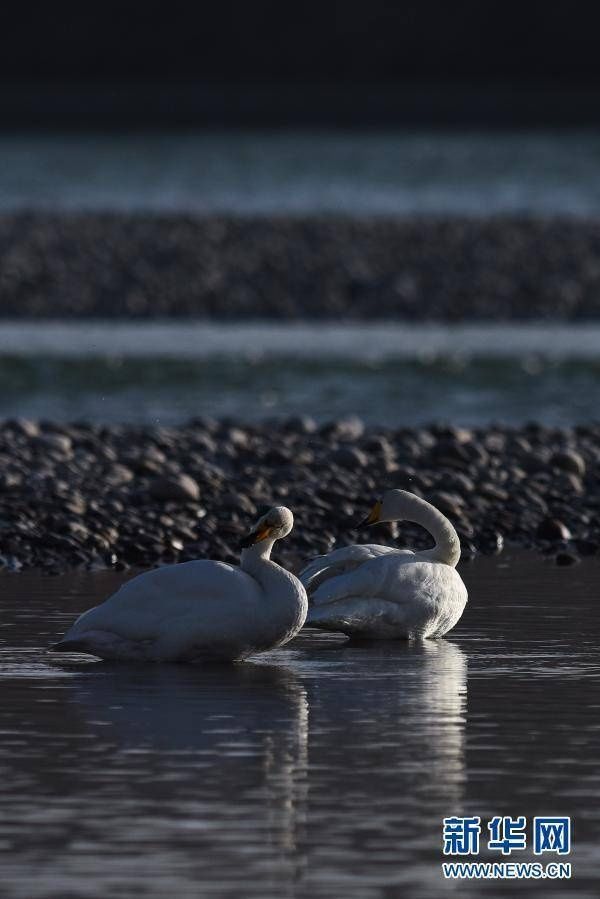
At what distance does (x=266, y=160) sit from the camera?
405 ft

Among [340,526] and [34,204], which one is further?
[34,204]

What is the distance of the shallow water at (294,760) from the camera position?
342 inches

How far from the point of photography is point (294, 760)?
10.4 metres

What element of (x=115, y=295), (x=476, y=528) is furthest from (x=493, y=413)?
(x=115, y=295)

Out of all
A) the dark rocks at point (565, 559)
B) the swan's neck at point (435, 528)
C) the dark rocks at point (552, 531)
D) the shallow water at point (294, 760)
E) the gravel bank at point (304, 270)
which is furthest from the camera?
the gravel bank at point (304, 270)

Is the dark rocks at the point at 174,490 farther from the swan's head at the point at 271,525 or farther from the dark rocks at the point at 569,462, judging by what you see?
the swan's head at the point at 271,525

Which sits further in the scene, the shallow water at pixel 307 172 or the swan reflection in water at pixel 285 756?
the shallow water at pixel 307 172

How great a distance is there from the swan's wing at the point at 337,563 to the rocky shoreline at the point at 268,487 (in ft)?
9.48

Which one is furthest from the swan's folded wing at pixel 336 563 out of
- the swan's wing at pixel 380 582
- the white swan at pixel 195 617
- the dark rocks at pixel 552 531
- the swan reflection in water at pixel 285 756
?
the dark rocks at pixel 552 531

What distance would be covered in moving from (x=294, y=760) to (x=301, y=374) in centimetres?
2864

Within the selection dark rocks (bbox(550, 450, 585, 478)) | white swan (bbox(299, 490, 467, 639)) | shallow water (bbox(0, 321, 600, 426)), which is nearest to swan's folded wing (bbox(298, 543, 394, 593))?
white swan (bbox(299, 490, 467, 639))

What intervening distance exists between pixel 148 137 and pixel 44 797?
462 feet

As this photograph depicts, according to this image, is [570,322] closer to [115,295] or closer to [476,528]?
[115,295]

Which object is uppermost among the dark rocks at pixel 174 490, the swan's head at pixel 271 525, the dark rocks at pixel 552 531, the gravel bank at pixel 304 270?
the gravel bank at pixel 304 270
